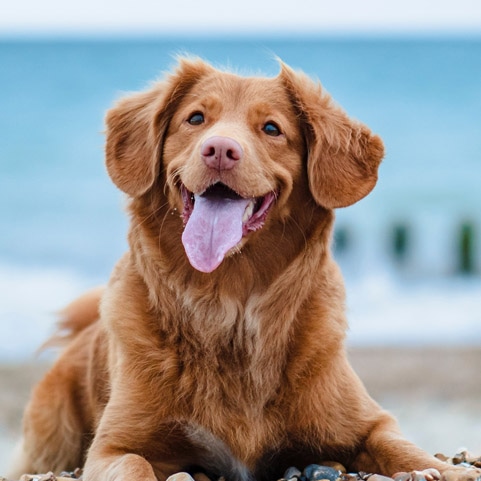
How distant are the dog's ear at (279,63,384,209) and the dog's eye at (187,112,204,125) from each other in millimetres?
500

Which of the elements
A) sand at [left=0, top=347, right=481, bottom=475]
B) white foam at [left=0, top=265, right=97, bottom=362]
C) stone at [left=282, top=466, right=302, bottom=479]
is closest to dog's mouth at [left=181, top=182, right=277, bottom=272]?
stone at [left=282, top=466, right=302, bottom=479]

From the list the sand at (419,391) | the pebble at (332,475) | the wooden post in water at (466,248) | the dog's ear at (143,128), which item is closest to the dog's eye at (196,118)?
Answer: the dog's ear at (143,128)

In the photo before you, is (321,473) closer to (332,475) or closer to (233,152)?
(332,475)

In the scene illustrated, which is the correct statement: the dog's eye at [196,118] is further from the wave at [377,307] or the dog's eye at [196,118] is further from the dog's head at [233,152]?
the wave at [377,307]

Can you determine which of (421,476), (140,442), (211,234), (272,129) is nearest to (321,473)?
(421,476)

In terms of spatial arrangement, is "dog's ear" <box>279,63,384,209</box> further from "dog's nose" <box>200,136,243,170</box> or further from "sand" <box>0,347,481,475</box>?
"sand" <box>0,347,481,475</box>

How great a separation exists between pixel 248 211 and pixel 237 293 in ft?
1.50

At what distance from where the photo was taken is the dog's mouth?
13.8ft

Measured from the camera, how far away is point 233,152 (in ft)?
13.2

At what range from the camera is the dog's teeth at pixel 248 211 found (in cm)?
431

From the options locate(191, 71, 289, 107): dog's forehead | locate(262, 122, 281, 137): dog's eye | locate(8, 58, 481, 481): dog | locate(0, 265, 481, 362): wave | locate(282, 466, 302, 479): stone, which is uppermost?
locate(191, 71, 289, 107): dog's forehead

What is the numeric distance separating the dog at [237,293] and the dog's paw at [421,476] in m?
0.12

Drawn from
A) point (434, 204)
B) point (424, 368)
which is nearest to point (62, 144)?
point (434, 204)

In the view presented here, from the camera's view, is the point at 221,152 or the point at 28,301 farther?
the point at 28,301
